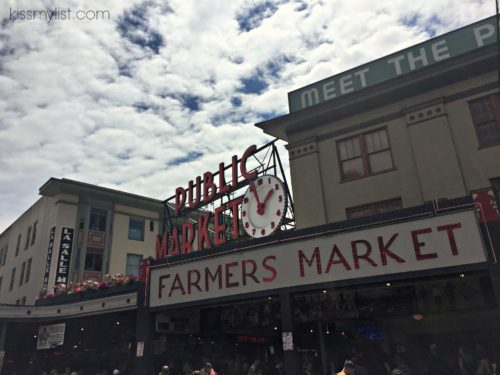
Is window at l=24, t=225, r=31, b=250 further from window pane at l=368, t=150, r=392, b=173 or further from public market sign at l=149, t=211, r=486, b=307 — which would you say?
window pane at l=368, t=150, r=392, b=173

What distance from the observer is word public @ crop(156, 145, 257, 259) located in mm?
23250

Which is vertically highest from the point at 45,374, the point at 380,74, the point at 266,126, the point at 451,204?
the point at 380,74

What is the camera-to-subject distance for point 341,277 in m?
15.3

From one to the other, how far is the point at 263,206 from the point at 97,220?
76.0 ft

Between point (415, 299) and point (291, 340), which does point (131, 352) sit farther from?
point (415, 299)

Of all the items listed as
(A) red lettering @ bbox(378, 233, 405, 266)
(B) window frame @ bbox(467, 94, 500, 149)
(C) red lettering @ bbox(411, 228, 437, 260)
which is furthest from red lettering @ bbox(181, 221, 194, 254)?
(B) window frame @ bbox(467, 94, 500, 149)

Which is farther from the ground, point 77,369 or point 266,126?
point 266,126

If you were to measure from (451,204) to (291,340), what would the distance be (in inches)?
283

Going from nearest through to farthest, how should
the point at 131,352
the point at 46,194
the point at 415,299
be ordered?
the point at 415,299 → the point at 131,352 → the point at 46,194

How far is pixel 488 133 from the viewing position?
1791 centimetres

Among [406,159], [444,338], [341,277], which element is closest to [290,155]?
[406,159]

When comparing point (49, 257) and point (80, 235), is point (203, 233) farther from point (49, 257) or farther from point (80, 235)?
point (80, 235)

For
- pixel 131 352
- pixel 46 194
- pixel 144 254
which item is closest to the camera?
pixel 131 352

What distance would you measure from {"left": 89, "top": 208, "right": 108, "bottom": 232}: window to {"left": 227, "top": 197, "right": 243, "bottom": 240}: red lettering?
65.8 ft
